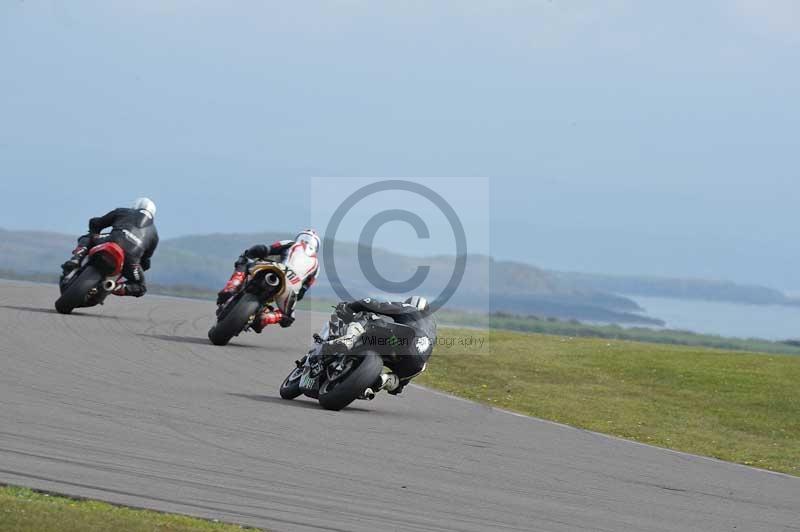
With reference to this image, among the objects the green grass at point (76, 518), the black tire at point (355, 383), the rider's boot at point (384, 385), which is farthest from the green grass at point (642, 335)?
the green grass at point (76, 518)

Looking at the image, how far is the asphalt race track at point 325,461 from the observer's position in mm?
9242

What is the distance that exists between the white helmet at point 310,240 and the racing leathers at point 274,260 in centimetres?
16

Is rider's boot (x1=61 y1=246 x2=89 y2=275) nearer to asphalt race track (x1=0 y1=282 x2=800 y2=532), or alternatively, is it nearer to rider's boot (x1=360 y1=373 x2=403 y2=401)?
asphalt race track (x1=0 y1=282 x2=800 y2=532)

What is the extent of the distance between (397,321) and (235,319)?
6.20 meters

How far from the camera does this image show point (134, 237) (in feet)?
79.0

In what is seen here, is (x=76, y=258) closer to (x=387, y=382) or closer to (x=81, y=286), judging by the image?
(x=81, y=286)

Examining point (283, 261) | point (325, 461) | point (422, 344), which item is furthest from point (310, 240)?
point (325, 461)

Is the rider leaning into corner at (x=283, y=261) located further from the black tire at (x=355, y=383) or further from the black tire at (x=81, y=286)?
the black tire at (x=355, y=383)

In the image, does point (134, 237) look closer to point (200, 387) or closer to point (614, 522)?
point (200, 387)

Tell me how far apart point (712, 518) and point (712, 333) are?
55.7 metres

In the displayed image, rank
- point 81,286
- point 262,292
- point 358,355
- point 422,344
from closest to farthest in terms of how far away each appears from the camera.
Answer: point 358,355, point 422,344, point 262,292, point 81,286

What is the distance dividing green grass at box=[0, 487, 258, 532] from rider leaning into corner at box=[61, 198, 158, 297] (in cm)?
1562

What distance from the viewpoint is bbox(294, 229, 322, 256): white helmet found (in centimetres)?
2205

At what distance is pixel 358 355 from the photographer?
A: 48.5 feet
